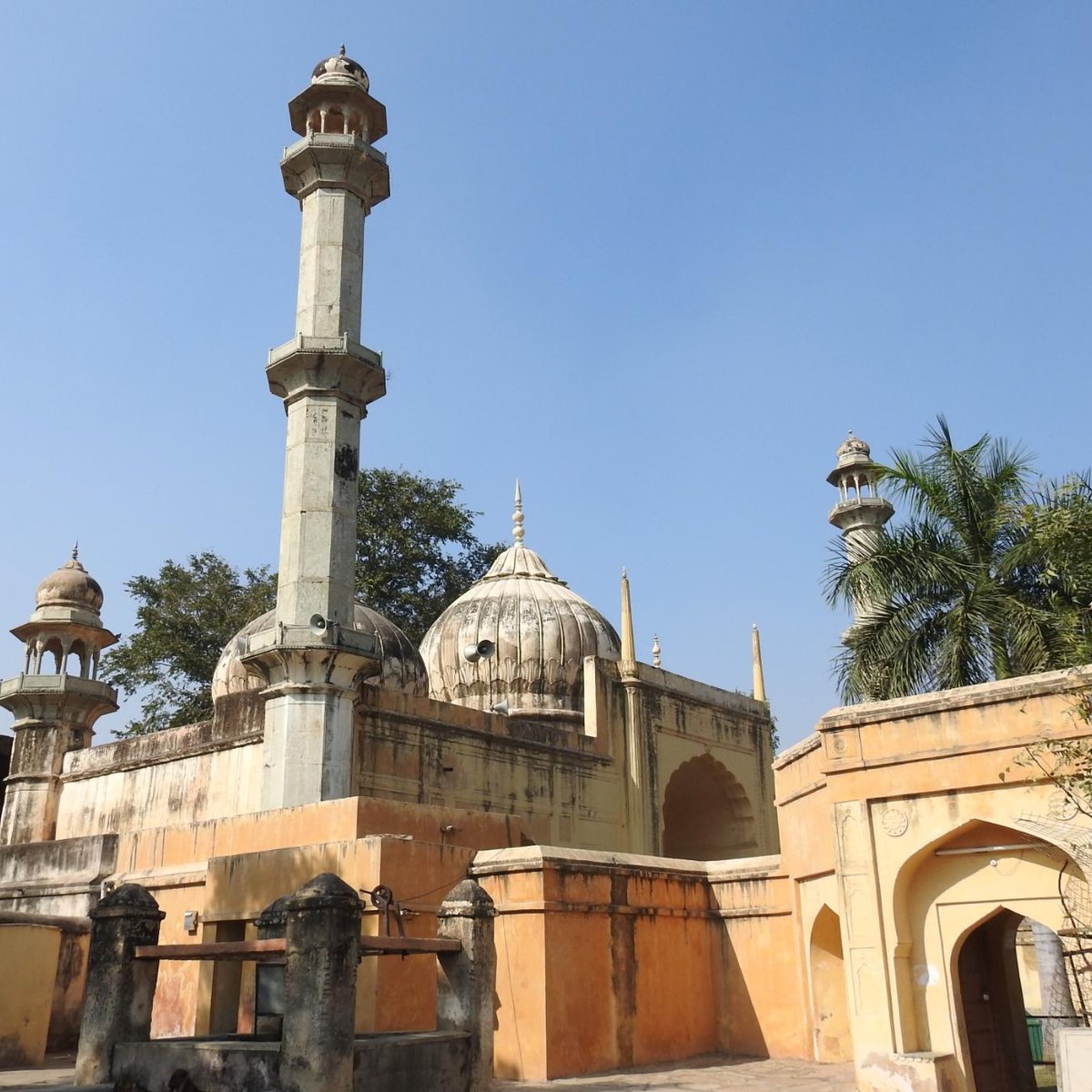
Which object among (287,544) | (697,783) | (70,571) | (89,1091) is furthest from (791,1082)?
(70,571)

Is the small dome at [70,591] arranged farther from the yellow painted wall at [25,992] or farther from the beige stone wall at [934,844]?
the beige stone wall at [934,844]

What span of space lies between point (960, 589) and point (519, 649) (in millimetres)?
10841

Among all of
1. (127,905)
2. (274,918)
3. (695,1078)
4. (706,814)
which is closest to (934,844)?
(695,1078)

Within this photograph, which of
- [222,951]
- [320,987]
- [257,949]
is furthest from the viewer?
[222,951]

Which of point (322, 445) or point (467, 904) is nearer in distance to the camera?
point (467, 904)

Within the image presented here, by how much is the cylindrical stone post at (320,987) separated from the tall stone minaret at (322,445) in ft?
23.1

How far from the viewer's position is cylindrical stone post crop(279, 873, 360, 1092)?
24.1ft

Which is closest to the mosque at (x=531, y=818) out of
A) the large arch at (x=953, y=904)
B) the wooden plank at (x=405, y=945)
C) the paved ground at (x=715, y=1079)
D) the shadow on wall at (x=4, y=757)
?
the large arch at (x=953, y=904)

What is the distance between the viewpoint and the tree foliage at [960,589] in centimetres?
1137

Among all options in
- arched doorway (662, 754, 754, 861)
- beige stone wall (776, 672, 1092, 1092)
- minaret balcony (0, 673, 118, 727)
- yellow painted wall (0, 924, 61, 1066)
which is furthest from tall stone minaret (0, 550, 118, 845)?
beige stone wall (776, 672, 1092, 1092)

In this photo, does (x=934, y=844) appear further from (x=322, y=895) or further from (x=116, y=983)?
(x=116, y=983)

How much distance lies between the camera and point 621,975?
11898mm

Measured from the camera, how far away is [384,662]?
18.6 m

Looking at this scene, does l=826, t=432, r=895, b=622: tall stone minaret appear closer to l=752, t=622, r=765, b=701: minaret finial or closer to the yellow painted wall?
l=752, t=622, r=765, b=701: minaret finial
